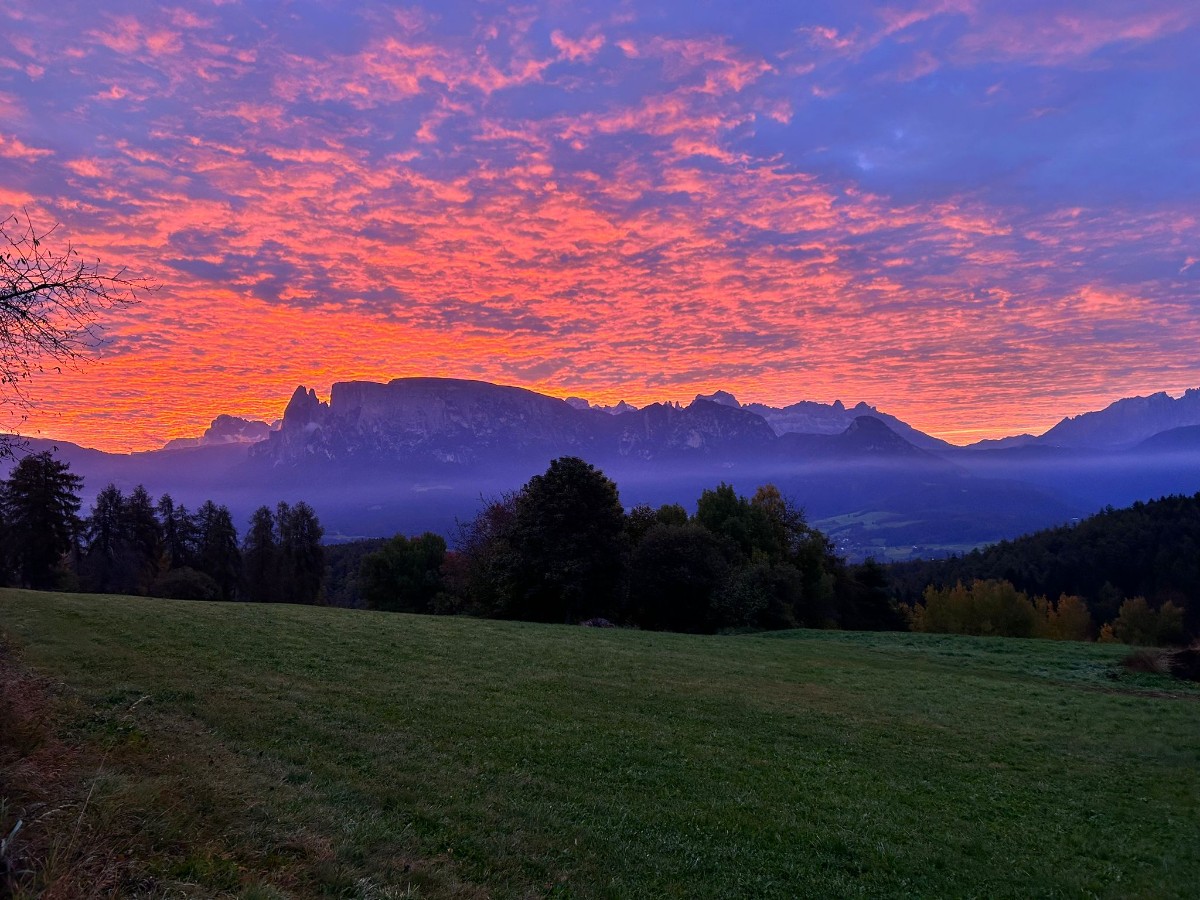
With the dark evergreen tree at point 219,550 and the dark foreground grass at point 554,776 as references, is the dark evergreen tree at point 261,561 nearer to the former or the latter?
the dark evergreen tree at point 219,550

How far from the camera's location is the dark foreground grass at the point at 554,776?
6.81m

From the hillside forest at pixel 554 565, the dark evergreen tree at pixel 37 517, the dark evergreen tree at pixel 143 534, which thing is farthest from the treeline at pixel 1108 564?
the dark evergreen tree at pixel 37 517

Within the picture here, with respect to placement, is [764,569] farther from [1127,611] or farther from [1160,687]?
[1127,611]

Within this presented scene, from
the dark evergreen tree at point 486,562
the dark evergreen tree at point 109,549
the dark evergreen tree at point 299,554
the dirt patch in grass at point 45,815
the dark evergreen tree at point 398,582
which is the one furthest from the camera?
the dark evergreen tree at point 299,554

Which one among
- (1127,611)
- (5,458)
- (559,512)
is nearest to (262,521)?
(559,512)

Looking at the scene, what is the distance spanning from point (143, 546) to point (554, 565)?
160 feet

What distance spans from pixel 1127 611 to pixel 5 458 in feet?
384

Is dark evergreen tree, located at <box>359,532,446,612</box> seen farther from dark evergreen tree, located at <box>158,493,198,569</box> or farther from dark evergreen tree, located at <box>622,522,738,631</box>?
dark evergreen tree, located at <box>622,522,738,631</box>

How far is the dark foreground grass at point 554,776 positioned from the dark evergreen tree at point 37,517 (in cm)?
4066

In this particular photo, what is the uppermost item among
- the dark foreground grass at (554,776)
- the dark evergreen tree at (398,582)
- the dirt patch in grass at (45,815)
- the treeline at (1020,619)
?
the dirt patch in grass at (45,815)

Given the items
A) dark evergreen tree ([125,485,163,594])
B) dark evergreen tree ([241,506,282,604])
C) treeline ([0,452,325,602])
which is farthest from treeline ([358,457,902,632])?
→ dark evergreen tree ([125,485,163,594])

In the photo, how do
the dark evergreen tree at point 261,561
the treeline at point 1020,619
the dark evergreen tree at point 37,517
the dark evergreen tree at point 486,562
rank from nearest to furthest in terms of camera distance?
the dark evergreen tree at point 486,562, the dark evergreen tree at point 37,517, the dark evergreen tree at point 261,561, the treeline at point 1020,619

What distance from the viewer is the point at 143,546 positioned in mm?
64875

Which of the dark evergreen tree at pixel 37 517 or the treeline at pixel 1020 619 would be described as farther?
the treeline at pixel 1020 619
